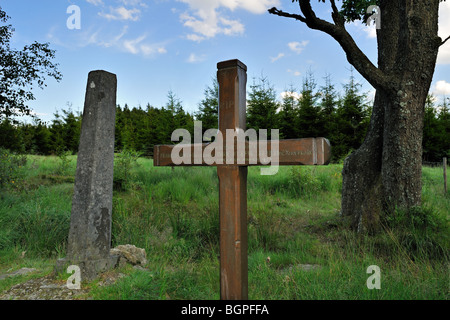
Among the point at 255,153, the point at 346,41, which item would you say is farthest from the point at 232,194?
the point at 346,41

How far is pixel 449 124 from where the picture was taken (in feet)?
70.7

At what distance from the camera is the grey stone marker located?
340cm

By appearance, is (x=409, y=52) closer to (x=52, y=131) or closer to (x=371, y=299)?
(x=371, y=299)

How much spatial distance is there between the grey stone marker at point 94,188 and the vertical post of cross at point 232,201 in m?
1.67

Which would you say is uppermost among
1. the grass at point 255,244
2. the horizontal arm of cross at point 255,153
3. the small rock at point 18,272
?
the horizontal arm of cross at point 255,153

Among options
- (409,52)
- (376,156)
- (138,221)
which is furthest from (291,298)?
(409,52)

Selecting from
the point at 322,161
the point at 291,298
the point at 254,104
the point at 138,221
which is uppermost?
the point at 254,104

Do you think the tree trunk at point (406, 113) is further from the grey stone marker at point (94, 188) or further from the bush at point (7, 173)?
the bush at point (7, 173)

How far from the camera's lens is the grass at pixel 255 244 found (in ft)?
9.72

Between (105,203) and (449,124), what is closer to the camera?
(105,203)

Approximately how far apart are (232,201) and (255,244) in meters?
2.83

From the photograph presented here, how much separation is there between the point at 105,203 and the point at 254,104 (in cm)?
1387

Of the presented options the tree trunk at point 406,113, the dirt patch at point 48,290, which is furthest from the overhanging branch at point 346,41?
the dirt patch at point 48,290

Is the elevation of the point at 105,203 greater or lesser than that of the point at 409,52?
lesser
